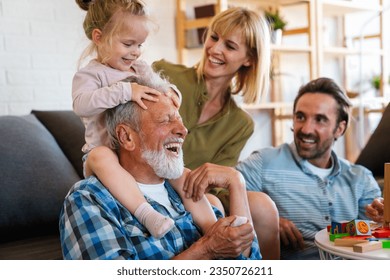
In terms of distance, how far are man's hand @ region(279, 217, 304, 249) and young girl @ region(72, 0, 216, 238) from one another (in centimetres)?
49

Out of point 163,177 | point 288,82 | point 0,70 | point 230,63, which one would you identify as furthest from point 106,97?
point 288,82

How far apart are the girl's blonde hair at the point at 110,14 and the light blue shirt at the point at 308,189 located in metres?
0.85

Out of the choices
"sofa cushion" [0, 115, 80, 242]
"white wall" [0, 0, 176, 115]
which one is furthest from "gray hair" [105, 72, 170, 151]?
"sofa cushion" [0, 115, 80, 242]

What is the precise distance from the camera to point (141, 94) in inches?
59.3

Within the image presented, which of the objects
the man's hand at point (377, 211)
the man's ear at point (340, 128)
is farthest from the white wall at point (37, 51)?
the man's hand at point (377, 211)

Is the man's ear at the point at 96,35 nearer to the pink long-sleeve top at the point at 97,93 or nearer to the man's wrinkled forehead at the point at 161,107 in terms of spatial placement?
the pink long-sleeve top at the point at 97,93

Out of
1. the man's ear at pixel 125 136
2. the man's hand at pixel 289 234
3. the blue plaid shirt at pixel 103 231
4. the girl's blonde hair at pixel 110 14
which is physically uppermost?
the girl's blonde hair at pixel 110 14

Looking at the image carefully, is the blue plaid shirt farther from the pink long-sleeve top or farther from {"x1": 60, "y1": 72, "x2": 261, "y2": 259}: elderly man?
the pink long-sleeve top

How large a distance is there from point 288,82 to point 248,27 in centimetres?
243

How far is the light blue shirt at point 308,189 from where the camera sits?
224cm

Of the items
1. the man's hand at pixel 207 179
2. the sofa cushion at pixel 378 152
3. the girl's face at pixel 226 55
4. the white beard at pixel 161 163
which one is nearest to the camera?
the white beard at pixel 161 163

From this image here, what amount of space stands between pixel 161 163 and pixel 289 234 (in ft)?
2.34

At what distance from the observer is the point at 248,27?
222 cm

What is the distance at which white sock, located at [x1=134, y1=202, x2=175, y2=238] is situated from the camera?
147cm
